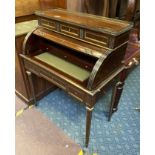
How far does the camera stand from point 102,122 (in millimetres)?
1739

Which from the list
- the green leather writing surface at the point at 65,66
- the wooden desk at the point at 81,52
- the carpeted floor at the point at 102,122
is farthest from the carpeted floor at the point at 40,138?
the green leather writing surface at the point at 65,66

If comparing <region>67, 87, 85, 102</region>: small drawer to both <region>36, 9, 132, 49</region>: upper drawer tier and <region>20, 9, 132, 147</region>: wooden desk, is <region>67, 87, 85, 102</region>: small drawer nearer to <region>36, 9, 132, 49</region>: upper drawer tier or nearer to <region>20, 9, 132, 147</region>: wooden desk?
<region>20, 9, 132, 147</region>: wooden desk

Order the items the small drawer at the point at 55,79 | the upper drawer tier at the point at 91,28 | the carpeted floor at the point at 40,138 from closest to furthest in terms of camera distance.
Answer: the upper drawer tier at the point at 91,28 < the small drawer at the point at 55,79 < the carpeted floor at the point at 40,138

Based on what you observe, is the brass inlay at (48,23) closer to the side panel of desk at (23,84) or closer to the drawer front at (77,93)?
the side panel of desk at (23,84)

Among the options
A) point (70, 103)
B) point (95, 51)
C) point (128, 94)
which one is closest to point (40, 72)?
point (95, 51)

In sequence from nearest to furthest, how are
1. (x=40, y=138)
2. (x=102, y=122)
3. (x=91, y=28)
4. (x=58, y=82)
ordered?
1. (x=91, y=28)
2. (x=58, y=82)
3. (x=40, y=138)
4. (x=102, y=122)

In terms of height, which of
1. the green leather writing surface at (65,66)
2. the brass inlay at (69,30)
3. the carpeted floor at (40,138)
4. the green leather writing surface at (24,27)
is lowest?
the carpeted floor at (40,138)

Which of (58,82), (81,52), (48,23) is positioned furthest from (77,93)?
(48,23)

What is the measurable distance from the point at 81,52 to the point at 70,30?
0.60 ft

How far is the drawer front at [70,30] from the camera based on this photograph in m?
1.17

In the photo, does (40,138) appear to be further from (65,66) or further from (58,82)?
(65,66)

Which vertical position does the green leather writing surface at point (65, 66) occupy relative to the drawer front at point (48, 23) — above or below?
below
